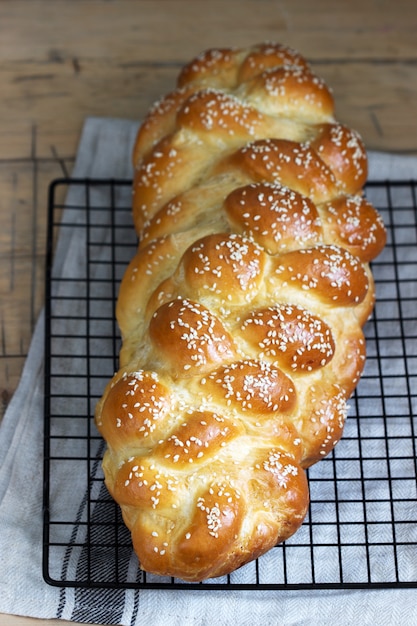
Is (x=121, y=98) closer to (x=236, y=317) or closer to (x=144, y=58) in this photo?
(x=144, y=58)

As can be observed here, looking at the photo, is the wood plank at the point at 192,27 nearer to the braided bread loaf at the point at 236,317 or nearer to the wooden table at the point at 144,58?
the wooden table at the point at 144,58

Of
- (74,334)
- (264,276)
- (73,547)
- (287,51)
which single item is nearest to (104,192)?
(74,334)

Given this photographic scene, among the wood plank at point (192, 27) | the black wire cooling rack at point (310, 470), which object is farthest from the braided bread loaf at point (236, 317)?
the wood plank at point (192, 27)

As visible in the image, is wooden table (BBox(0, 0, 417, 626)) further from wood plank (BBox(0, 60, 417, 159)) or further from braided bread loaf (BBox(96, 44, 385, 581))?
braided bread loaf (BBox(96, 44, 385, 581))

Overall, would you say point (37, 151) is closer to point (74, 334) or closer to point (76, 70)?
point (76, 70)

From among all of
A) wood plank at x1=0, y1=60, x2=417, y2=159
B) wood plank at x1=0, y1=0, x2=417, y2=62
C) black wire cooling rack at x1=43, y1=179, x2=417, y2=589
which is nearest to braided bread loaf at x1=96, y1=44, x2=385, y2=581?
black wire cooling rack at x1=43, y1=179, x2=417, y2=589

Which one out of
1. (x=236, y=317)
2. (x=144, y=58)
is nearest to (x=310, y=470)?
(x=236, y=317)

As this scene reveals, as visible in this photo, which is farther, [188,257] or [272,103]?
[272,103]
